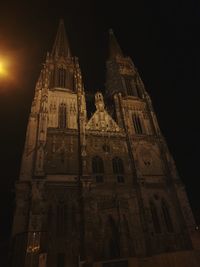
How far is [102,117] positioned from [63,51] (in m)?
17.1

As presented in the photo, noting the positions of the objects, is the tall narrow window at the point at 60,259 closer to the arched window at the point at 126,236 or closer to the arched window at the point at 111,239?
Result: the arched window at the point at 111,239

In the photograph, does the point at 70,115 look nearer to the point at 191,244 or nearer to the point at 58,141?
the point at 58,141

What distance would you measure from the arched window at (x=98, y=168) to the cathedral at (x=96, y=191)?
101mm

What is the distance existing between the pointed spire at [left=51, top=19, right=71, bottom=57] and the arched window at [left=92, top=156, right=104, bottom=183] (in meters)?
20.3

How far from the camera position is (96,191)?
65.0 ft

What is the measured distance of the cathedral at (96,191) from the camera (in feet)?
51.8

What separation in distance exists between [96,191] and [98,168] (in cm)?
273

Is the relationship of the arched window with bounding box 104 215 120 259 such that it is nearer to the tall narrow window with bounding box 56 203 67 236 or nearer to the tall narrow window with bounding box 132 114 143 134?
the tall narrow window with bounding box 56 203 67 236

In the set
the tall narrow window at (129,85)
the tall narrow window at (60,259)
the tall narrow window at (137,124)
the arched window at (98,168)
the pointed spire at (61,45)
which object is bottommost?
the tall narrow window at (60,259)

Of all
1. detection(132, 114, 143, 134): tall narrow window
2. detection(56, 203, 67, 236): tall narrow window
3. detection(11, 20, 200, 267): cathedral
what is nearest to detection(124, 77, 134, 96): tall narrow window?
detection(11, 20, 200, 267): cathedral

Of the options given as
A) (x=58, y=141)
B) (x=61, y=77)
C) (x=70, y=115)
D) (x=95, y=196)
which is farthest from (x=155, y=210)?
(x=61, y=77)

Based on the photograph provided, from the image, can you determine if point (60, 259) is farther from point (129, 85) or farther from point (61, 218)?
point (129, 85)

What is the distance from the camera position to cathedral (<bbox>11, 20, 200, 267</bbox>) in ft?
51.8

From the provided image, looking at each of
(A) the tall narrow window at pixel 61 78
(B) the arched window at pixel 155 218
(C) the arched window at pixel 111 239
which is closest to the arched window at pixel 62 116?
(A) the tall narrow window at pixel 61 78
